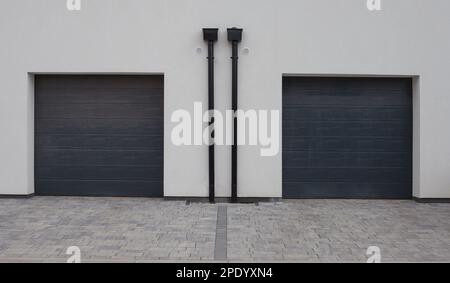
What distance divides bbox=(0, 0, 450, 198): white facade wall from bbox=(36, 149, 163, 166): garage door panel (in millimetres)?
567

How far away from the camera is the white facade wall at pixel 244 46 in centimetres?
839

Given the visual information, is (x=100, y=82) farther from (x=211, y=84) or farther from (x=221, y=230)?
(x=221, y=230)

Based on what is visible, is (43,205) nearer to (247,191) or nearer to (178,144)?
(178,144)

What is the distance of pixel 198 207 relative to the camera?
7969mm

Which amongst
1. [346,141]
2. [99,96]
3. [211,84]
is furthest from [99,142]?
[346,141]

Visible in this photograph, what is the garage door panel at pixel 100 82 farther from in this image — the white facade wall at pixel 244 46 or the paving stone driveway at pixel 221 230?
the paving stone driveway at pixel 221 230

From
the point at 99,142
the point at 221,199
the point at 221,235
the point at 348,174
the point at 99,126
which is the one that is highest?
the point at 99,126

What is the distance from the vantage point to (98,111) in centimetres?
887

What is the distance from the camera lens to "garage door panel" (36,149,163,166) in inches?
348

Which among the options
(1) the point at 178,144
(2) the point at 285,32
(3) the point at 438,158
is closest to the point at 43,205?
(1) the point at 178,144

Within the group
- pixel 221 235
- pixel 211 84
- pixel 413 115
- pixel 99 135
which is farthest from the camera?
pixel 99 135

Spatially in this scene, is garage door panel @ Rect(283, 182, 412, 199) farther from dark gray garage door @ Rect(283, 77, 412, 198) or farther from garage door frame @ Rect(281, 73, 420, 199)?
garage door frame @ Rect(281, 73, 420, 199)

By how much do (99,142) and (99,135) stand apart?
0.15 metres

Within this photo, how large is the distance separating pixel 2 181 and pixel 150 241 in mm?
4611
